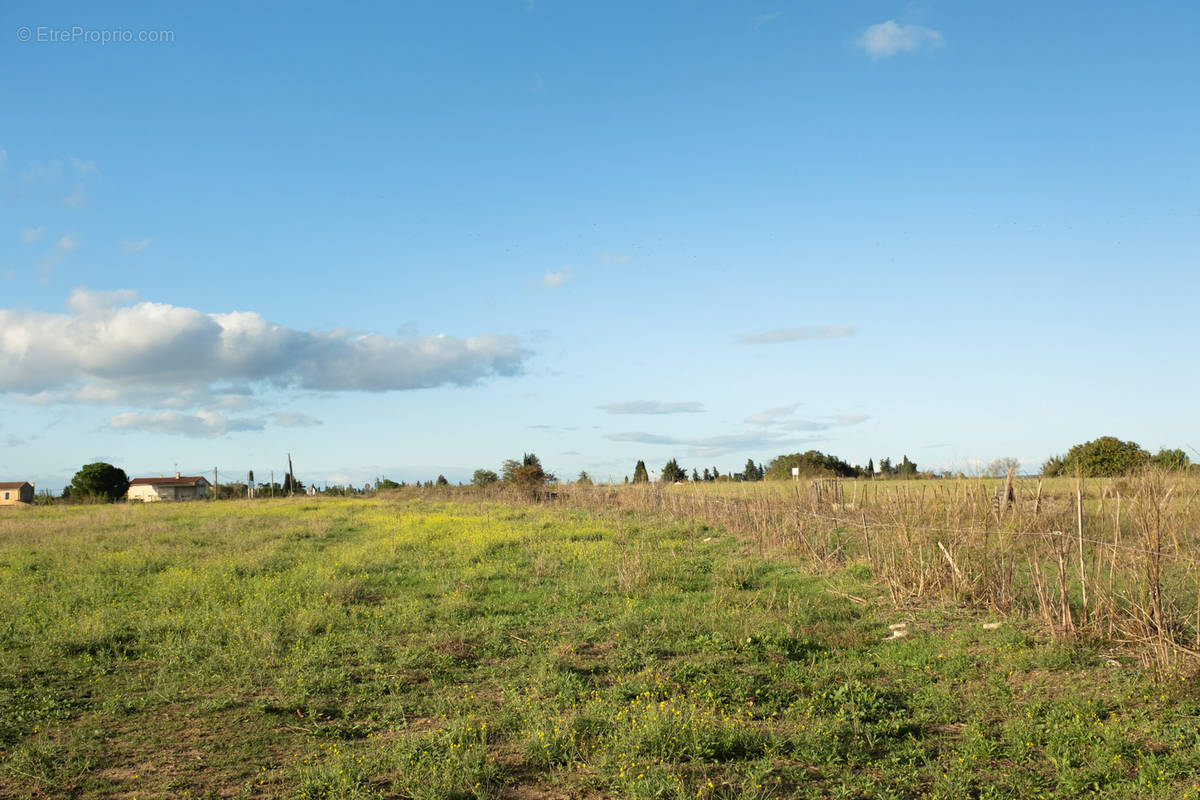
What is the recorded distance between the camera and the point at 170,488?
6588cm

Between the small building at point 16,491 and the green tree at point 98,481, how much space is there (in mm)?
11654

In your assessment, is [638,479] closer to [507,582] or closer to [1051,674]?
[507,582]

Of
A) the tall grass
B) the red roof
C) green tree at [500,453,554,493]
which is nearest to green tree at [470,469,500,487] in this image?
green tree at [500,453,554,493]

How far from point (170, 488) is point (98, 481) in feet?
37.3

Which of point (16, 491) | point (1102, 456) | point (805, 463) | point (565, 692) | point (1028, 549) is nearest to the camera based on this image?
point (565, 692)

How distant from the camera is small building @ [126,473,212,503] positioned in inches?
2571

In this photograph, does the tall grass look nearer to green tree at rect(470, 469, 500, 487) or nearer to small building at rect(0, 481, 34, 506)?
green tree at rect(470, 469, 500, 487)

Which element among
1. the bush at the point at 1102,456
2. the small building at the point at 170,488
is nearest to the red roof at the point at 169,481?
the small building at the point at 170,488

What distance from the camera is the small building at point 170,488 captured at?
214 feet

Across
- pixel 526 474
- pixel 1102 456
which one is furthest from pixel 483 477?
pixel 1102 456

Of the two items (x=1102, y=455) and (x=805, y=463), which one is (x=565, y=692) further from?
(x=805, y=463)

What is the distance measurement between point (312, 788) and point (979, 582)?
856cm

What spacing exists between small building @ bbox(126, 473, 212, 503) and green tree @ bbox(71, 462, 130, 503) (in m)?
6.56

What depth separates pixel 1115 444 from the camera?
3039 cm
